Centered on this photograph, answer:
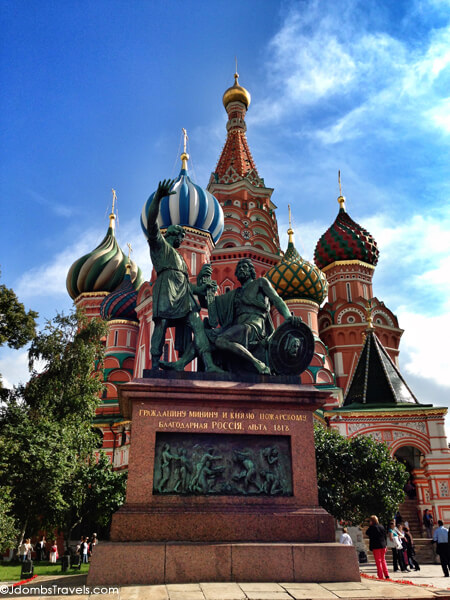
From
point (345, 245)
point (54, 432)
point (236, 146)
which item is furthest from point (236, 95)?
point (54, 432)

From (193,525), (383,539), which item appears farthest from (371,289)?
(193,525)

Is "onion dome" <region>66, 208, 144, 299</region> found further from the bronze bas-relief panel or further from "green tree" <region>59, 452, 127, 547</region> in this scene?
the bronze bas-relief panel

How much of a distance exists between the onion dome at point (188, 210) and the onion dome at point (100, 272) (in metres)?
11.3

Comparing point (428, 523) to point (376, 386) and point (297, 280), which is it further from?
point (297, 280)

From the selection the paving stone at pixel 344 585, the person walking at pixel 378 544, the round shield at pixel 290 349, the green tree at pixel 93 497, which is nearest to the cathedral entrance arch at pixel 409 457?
the green tree at pixel 93 497

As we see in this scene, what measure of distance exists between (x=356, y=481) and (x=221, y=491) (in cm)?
1177

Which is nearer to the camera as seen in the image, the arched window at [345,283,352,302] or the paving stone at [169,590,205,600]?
the paving stone at [169,590,205,600]

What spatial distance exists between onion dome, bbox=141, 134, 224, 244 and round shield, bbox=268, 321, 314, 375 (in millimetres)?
20069

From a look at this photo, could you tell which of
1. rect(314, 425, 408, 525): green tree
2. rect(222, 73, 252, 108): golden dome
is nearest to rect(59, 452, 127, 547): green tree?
rect(314, 425, 408, 525): green tree

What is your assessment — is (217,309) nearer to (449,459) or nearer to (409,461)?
(449,459)

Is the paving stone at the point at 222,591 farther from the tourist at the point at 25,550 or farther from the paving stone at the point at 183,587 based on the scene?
the tourist at the point at 25,550

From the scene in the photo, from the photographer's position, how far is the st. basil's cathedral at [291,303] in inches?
880

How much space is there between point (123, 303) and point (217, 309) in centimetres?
2656

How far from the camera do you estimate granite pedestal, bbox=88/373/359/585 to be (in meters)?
6.83
